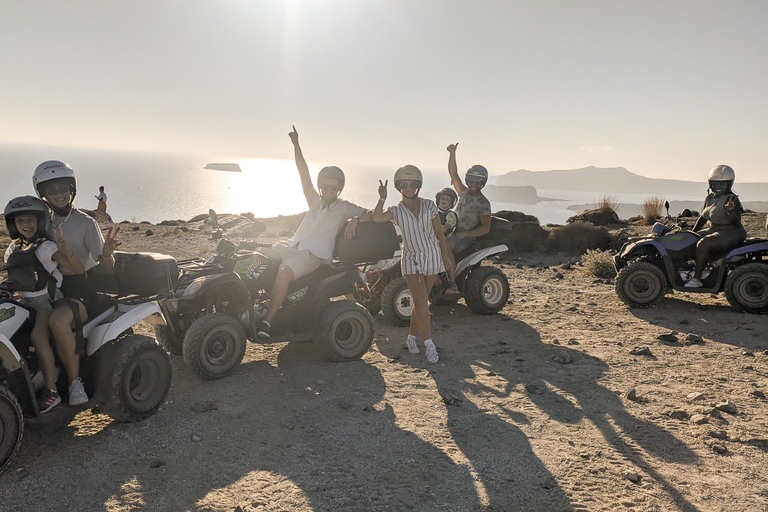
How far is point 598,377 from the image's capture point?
18.7 feet

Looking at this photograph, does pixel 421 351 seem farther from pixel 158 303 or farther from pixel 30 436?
pixel 30 436

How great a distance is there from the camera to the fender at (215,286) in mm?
5234

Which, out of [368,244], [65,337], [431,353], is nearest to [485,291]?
[431,353]

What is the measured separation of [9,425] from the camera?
3.50 meters

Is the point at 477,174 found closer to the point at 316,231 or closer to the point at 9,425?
the point at 316,231

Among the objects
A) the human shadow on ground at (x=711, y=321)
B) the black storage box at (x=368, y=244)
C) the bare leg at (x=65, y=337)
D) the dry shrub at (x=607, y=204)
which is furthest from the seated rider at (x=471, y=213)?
the dry shrub at (x=607, y=204)

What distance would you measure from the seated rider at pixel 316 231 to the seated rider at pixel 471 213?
103 inches

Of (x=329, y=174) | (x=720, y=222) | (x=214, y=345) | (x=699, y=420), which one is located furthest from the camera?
(x=720, y=222)

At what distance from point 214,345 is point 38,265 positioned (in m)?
1.94

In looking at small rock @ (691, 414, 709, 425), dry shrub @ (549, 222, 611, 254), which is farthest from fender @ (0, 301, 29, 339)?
dry shrub @ (549, 222, 611, 254)

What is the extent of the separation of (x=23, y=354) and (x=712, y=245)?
9525 mm

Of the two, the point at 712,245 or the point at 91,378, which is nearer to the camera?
the point at 91,378

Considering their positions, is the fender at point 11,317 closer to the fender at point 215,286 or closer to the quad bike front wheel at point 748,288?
the fender at point 215,286

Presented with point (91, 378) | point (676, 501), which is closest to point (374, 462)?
point (676, 501)
